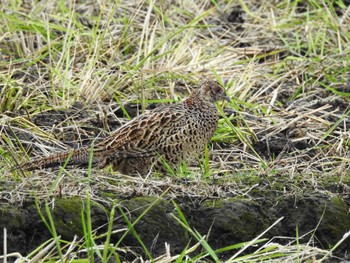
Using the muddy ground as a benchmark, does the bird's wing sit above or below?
below

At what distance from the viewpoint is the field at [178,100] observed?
5402 millimetres

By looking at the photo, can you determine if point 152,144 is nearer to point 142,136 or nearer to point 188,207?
point 142,136

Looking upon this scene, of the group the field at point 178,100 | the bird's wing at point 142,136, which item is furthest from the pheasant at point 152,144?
the field at point 178,100

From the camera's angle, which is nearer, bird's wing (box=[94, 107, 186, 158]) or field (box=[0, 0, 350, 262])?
field (box=[0, 0, 350, 262])

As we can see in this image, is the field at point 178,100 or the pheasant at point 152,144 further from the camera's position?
the pheasant at point 152,144

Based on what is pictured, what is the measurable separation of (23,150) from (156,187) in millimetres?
1486

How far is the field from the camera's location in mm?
5402

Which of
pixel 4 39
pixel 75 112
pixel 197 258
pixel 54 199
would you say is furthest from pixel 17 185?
pixel 4 39

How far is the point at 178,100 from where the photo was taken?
8.30 meters

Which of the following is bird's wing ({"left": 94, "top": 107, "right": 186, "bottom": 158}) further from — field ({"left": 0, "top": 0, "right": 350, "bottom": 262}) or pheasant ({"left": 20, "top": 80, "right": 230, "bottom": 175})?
field ({"left": 0, "top": 0, "right": 350, "bottom": 262})

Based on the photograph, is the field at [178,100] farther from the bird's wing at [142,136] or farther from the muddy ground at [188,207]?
the bird's wing at [142,136]

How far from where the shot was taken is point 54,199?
5.46m

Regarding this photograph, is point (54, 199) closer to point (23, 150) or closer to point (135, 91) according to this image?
point (23, 150)

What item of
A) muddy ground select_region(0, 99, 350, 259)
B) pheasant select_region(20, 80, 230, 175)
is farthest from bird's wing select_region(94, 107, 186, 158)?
muddy ground select_region(0, 99, 350, 259)
